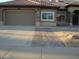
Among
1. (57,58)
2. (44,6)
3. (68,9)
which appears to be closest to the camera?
(57,58)

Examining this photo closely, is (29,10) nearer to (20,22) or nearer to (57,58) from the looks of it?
(20,22)

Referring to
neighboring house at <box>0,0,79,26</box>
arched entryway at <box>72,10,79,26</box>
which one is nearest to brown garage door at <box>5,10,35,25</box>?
neighboring house at <box>0,0,79,26</box>

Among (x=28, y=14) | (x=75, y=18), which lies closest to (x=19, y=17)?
(x=28, y=14)

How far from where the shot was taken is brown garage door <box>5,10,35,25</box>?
158 feet

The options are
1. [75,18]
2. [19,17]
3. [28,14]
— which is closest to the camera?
[19,17]

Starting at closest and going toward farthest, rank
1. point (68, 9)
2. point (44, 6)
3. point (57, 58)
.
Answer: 1. point (57, 58)
2. point (44, 6)
3. point (68, 9)

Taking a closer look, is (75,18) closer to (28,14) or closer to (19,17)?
(28,14)

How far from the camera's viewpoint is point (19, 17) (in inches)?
1898

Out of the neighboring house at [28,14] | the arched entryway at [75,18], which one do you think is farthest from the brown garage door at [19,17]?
the arched entryway at [75,18]

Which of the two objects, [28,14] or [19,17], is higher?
[28,14]

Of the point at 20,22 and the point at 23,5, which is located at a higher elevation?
the point at 23,5

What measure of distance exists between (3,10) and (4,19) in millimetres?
1745

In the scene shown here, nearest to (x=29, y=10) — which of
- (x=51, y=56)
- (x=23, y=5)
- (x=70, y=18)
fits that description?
(x=23, y=5)

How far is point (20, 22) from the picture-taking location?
159ft
